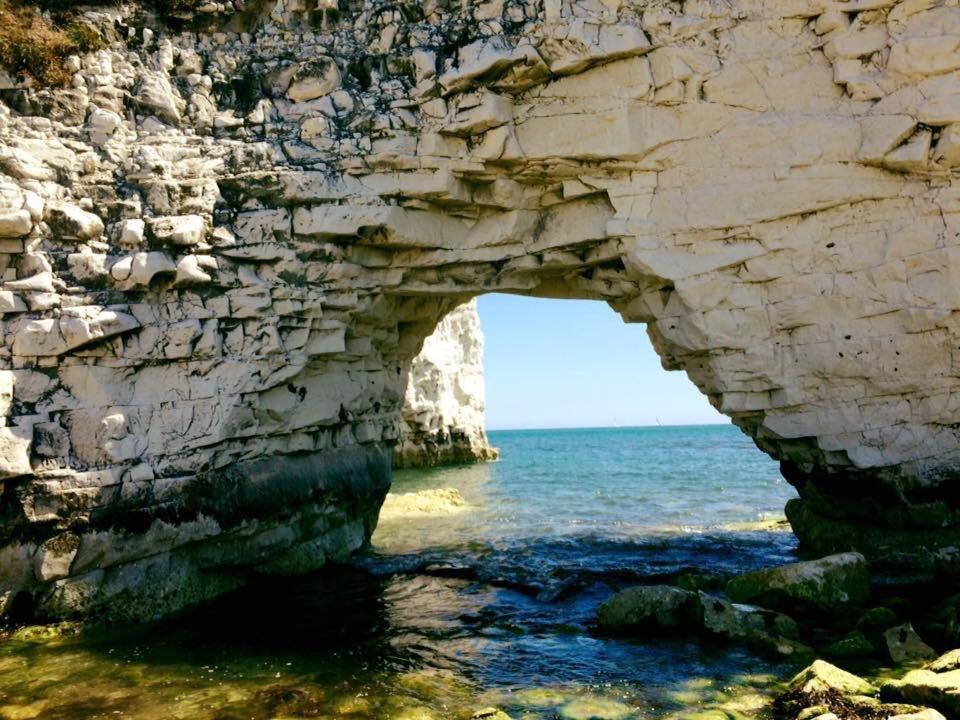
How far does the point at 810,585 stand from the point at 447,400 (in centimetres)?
2765

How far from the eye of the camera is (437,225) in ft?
37.6

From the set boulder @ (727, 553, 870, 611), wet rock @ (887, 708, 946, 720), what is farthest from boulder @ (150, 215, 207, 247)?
wet rock @ (887, 708, 946, 720)

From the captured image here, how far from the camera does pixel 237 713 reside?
6324mm

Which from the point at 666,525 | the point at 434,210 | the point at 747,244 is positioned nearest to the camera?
the point at 747,244

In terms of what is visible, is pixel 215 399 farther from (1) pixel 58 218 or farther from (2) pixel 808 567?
(2) pixel 808 567

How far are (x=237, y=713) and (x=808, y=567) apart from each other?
704 cm

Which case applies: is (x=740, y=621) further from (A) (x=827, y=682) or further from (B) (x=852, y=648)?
(A) (x=827, y=682)

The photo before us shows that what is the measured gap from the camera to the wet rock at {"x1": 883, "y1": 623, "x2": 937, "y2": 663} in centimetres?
680

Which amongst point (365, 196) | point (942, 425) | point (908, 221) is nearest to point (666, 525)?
point (942, 425)

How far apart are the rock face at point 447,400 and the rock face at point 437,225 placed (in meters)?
19.9

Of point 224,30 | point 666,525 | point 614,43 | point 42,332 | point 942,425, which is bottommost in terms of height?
point 666,525

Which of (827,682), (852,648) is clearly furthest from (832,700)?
(852,648)

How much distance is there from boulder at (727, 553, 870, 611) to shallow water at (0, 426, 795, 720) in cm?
167

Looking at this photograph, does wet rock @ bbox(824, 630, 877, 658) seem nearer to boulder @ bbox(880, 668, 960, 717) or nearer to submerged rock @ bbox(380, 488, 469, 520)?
boulder @ bbox(880, 668, 960, 717)
